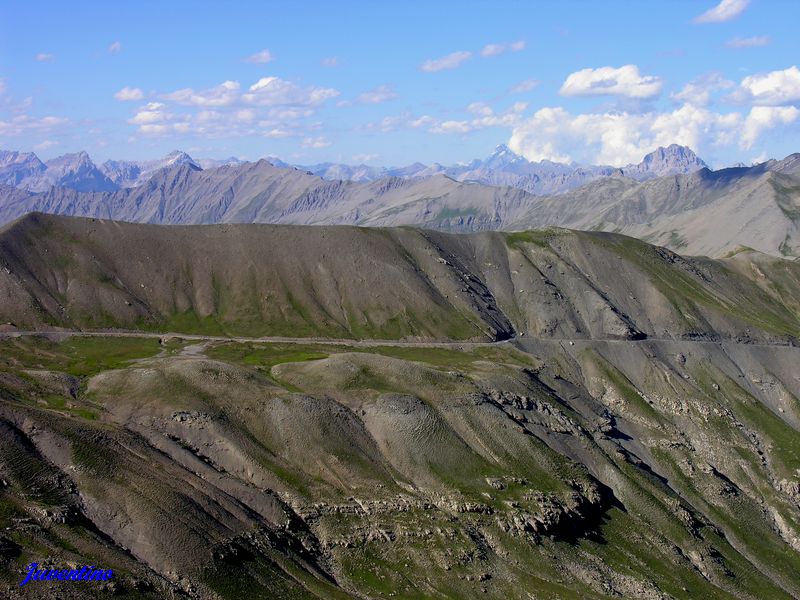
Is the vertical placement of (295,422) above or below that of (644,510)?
above

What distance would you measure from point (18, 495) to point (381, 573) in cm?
4786

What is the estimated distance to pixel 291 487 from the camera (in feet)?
376

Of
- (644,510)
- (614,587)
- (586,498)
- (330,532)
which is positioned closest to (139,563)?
(330,532)

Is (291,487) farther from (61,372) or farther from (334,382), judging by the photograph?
(61,372)

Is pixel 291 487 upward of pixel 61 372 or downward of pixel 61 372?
downward

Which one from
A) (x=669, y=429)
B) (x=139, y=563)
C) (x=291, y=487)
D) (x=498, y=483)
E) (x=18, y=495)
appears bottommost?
(x=669, y=429)

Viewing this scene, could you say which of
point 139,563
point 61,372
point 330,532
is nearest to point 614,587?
point 330,532

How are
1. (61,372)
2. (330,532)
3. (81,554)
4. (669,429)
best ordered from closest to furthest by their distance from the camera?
(81,554), (330,532), (61,372), (669,429)

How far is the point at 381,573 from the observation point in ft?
345

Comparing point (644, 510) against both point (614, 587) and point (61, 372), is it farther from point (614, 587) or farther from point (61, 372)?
point (61, 372)

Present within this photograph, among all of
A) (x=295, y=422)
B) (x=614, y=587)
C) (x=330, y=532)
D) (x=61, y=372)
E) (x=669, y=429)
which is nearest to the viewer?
(x=330, y=532)

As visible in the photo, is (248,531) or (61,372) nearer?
(248,531)

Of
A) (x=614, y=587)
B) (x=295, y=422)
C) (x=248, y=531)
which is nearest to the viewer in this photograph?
(x=248, y=531)

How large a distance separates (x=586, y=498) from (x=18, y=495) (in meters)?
91.8
